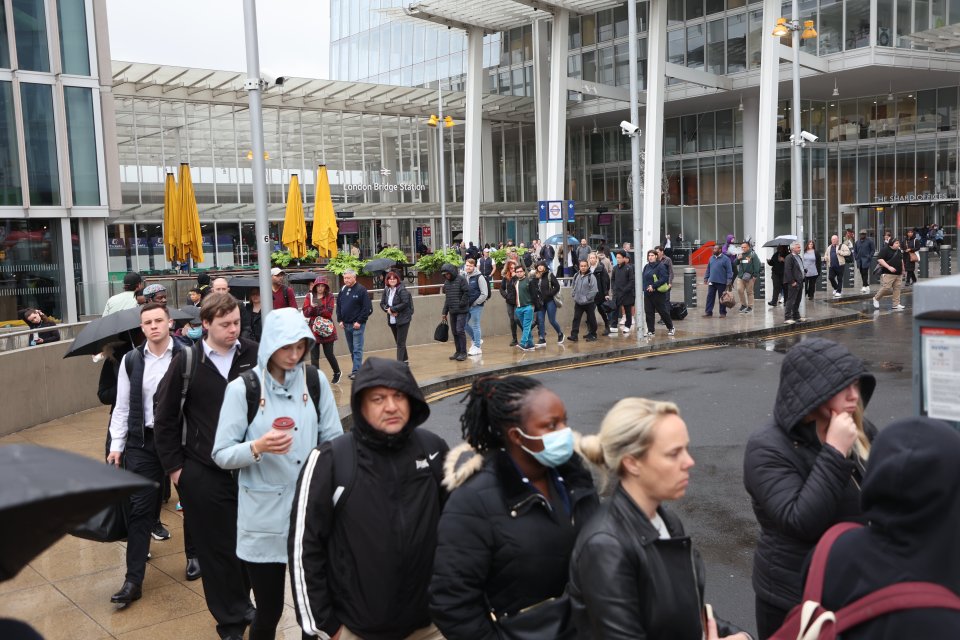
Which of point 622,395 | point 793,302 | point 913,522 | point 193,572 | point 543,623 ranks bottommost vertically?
point 622,395

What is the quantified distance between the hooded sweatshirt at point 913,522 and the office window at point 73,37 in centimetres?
2019

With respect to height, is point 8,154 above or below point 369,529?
above

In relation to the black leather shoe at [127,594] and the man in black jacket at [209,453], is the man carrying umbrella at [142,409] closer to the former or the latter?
the black leather shoe at [127,594]

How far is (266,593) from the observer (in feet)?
14.9

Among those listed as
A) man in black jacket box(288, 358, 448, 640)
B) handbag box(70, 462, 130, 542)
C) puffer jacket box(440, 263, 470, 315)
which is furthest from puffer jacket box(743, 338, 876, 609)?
puffer jacket box(440, 263, 470, 315)

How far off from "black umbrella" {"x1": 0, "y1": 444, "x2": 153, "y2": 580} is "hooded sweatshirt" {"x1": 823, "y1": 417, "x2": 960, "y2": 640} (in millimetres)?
1750

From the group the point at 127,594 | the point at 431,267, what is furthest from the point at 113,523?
the point at 431,267

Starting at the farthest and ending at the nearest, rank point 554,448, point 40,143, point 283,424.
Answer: point 40,143 < point 283,424 < point 554,448

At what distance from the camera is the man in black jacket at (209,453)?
519cm

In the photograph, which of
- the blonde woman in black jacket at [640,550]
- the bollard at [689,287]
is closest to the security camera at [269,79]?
the blonde woman in black jacket at [640,550]

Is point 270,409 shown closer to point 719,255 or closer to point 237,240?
point 719,255

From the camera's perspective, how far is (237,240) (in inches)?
1453

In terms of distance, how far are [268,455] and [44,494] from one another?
120 inches

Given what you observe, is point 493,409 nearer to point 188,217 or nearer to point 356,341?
point 356,341
